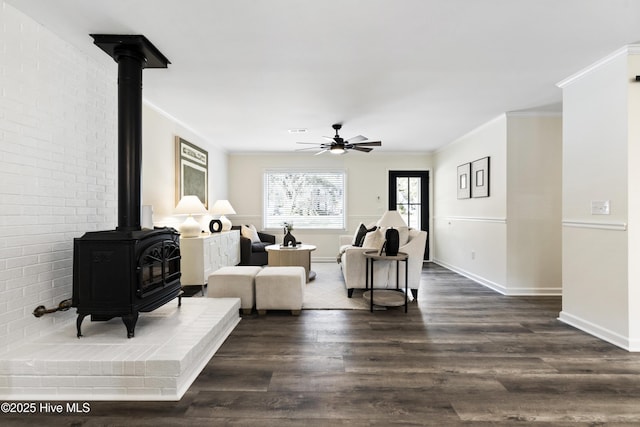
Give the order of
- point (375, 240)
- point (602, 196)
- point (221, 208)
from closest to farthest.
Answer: point (602, 196), point (375, 240), point (221, 208)

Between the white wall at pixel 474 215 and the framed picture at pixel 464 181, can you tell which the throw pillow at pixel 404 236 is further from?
the framed picture at pixel 464 181

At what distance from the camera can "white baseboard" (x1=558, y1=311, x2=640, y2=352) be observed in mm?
2678

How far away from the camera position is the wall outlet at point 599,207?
9.47 ft

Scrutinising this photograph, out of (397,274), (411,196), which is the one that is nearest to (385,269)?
(397,274)

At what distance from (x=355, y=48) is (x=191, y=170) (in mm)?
3547

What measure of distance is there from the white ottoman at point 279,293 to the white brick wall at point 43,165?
5.39 ft

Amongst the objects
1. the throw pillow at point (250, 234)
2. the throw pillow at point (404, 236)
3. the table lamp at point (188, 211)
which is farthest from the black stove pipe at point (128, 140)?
the throw pillow at point (250, 234)

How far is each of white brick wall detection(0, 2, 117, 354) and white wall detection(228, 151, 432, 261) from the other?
4321 mm

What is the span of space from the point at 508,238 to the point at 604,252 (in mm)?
1537

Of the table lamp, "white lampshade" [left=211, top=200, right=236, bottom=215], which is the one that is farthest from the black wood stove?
"white lampshade" [left=211, top=200, right=236, bottom=215]

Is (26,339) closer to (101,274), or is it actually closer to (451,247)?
(101,274)

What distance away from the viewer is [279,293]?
3551mm

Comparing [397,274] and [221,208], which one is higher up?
[221,208]

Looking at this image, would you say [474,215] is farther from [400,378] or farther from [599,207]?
[400,378]
